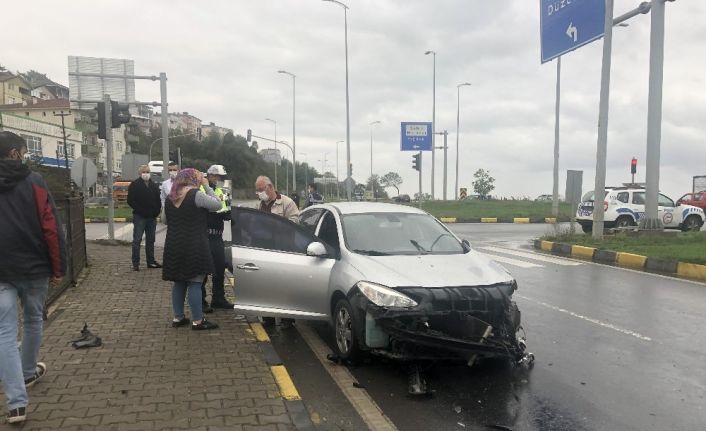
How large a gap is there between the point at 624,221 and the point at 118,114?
15.7m

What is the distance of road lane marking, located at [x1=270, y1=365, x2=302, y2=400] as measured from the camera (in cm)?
406

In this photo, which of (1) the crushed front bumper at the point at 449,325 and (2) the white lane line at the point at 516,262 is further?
(2) the white lane line at the point at 516,262

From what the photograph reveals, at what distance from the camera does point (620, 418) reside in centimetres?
389

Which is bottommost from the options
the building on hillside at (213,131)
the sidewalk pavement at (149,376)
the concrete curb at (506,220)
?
the sidewalk pavement at (149,376)

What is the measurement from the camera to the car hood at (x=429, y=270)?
4.65m

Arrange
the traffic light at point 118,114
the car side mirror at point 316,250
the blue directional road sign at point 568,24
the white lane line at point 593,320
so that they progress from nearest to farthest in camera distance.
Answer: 1. the car side mirror at point 316,250
2. the white lane line at point 593,320
3. the traffic light at point 118,114
4. the blue directional road sign at point 568,24

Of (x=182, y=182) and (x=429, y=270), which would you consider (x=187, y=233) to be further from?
(x=429, y=270)

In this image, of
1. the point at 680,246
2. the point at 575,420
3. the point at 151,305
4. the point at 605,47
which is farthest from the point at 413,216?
the point at 605,47

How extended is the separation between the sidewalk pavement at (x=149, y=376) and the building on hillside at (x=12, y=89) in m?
87.9

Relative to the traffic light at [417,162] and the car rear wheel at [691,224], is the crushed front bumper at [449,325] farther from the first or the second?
the traffic light at [417,162]

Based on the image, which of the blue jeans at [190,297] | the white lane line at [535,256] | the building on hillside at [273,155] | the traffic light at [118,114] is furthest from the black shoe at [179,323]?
the building on hillside at [273,155]

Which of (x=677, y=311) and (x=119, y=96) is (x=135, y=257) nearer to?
(x=677, y=311)

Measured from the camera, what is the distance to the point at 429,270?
4902 millimetres

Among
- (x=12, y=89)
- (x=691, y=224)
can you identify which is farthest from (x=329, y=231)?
(x=12, y=89)
